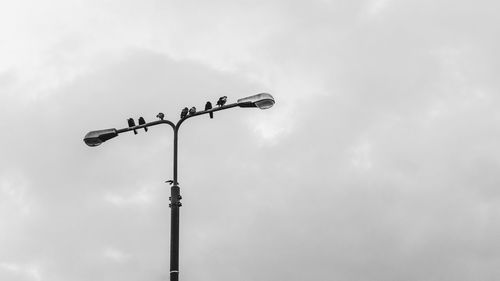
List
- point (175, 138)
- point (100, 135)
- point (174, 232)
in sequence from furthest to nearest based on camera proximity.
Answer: point (100, 135) → point (175, 138) → point (174, 232)

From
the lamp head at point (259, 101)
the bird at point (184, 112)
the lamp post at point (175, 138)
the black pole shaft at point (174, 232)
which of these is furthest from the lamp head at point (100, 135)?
the lamp head at point (259, 101)

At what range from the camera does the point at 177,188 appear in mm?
17625

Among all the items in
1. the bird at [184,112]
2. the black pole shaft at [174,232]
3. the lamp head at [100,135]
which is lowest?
the black pole shaft at [174,232]

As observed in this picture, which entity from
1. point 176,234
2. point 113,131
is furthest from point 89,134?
point 176,234

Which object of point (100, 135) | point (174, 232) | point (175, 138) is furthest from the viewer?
point (100, 135)

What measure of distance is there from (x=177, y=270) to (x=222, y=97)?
13.9ft

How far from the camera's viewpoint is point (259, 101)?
18.3 m

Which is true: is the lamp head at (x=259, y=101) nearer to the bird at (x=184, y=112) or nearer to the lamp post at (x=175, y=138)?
the lamp post at (x=175, y=138)

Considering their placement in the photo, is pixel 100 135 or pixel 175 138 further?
pixel 100 135

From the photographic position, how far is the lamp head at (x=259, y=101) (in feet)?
59.8

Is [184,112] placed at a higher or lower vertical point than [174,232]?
higher

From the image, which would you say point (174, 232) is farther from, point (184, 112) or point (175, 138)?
point (184, 112)

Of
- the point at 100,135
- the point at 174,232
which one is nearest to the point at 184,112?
the point at 100,135

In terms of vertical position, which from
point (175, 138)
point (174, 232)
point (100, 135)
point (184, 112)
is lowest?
point (174, 232)
